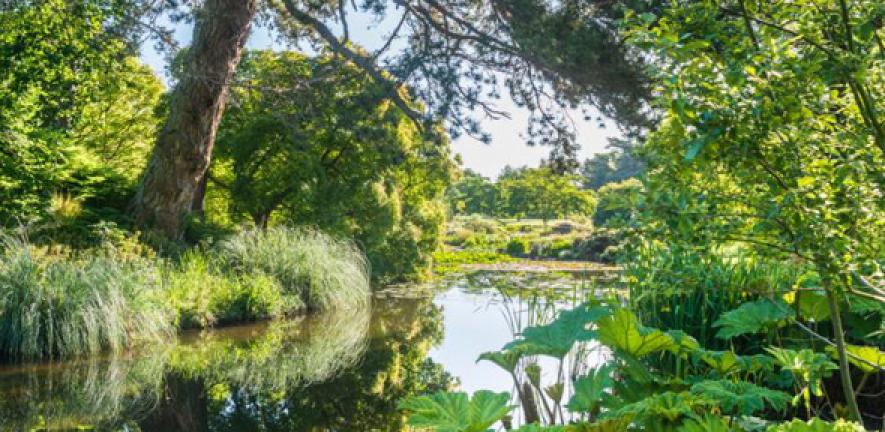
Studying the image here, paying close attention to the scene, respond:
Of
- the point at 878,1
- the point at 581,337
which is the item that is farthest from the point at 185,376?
the point at 878,1

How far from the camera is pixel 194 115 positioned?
9141 mm

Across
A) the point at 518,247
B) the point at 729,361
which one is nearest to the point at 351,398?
the point at 729,361

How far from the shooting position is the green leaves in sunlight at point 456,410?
207 centimetres

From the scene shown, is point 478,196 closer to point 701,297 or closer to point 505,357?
point 701,297

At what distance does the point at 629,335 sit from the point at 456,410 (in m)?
0.68

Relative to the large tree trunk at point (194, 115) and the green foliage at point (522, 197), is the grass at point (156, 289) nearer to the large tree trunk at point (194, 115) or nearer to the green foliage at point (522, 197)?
the large tree trunk at point (194, 115)

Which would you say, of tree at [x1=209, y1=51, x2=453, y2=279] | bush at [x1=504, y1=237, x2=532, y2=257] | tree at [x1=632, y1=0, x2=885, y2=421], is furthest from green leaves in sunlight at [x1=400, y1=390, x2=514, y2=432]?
bush at [x1=504, y1=237, x2=532, y2=257]

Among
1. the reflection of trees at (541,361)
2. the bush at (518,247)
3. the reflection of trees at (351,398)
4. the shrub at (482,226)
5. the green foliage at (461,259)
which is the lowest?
the reflection of trees at (351,398)

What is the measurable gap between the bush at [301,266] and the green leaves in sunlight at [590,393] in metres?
7.22

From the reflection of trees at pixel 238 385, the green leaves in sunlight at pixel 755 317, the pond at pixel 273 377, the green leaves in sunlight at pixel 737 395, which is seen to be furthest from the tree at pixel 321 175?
the green leaves in sunlight at pixel 737 395

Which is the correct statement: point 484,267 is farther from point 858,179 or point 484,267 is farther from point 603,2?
point 858,179

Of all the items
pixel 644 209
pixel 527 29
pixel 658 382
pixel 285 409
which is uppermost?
pixel 527 29

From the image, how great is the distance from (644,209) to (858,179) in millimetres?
551

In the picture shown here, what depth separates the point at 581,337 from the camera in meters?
2.82
